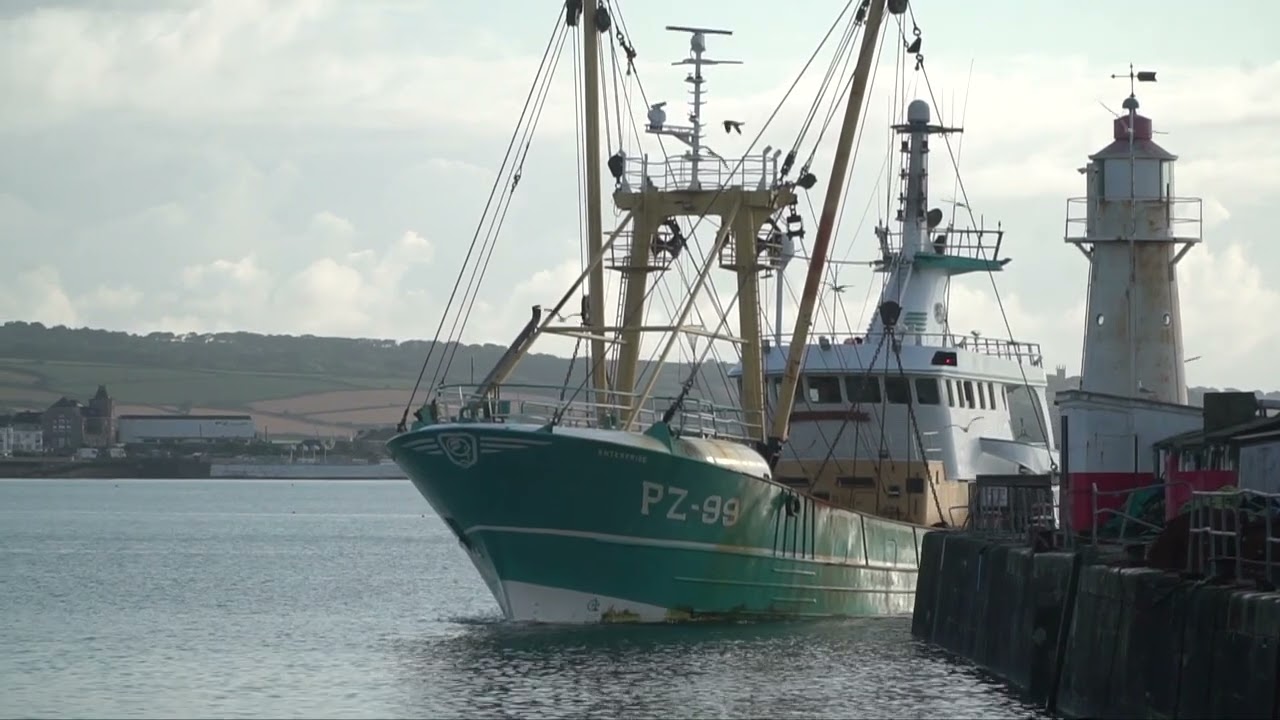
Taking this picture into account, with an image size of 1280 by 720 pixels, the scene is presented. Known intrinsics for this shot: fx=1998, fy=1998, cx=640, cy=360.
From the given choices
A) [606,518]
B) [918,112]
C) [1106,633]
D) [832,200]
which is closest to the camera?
[1106,633]

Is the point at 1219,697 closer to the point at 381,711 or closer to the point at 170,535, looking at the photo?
the point at 381,711

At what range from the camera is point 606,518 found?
104ft

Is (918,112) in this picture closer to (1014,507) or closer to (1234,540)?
(1014,507)

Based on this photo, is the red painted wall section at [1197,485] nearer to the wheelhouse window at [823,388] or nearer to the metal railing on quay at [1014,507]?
the metal railing on quay at [1014,507]

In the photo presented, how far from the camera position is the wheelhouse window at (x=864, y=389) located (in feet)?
134

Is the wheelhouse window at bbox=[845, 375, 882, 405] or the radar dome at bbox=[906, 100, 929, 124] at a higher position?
the radar dome at bbox=[906, 100, 929, 124]

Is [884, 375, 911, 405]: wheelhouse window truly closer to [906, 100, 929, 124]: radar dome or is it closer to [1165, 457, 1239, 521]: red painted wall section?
[906, 100, 929, 124]: radar dome

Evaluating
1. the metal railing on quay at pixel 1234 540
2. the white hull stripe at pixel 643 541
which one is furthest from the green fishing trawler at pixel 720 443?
the metal railing on quay at pixel 1234 540

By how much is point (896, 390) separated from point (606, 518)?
430 inches

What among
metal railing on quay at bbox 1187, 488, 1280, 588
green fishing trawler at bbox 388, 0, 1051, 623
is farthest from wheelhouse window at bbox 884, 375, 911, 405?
metal railing on quay at bbox 1187, 488, 1280, 588

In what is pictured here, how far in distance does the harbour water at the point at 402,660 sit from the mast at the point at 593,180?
221 inches

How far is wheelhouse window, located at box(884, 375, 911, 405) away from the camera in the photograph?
1602 inches

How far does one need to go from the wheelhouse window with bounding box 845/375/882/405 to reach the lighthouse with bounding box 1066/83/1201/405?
418cm

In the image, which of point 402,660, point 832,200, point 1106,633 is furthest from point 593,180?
point 1106,633
